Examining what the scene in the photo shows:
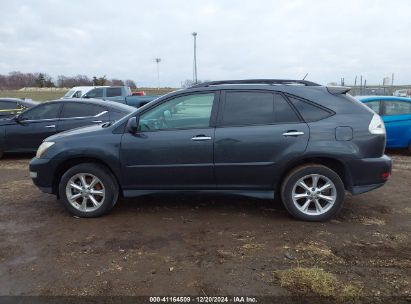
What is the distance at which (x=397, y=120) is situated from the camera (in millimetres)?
9539

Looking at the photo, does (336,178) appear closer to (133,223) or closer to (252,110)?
(252,110)

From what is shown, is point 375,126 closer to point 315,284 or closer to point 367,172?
point 367,172

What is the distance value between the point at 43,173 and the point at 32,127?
4.49 metres

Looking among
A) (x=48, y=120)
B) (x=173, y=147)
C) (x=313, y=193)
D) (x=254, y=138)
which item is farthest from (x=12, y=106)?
(x=313, y=193)

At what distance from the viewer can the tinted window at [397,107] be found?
31.4ft

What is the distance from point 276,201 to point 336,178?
1.23m

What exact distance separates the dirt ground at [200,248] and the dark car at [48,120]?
336 cm

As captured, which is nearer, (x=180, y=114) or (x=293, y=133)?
(x=293, y=133)

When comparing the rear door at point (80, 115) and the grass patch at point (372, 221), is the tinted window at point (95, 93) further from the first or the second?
the grass patch at point (372, 221)

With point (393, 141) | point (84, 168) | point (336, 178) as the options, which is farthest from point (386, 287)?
point (393, 141)

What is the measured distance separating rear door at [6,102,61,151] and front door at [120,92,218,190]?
4.82 metres

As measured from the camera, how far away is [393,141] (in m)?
9.59

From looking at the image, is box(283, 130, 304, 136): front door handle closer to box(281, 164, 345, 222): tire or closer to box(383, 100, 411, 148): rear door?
box(281, 164, 345, 222): tire

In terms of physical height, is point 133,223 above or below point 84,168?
below
